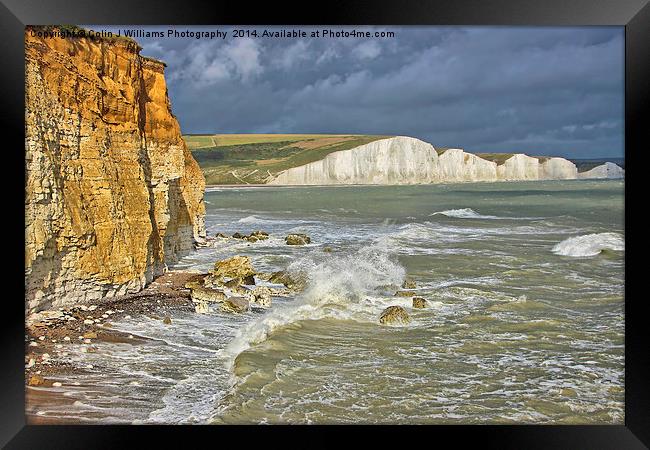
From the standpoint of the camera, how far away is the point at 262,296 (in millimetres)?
6867

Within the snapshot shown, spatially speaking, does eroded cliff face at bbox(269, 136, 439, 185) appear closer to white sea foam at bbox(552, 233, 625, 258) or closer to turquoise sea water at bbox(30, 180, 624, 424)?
white sea foam at bbox(552, 233, 625, 258)

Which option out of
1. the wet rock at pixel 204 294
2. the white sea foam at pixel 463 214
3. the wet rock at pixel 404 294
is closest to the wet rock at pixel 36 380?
the wet rock at pixel 204 294

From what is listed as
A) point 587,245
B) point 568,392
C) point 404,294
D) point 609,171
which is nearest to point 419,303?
point 404,294

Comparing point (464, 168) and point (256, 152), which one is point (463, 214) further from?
point (464, 168)

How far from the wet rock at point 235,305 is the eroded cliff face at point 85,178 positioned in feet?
3.50

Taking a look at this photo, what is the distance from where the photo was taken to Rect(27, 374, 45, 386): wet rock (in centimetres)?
407

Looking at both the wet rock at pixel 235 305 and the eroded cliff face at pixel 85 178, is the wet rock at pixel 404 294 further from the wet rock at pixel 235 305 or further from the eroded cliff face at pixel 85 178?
the eroded cliff face at pixel 85 178

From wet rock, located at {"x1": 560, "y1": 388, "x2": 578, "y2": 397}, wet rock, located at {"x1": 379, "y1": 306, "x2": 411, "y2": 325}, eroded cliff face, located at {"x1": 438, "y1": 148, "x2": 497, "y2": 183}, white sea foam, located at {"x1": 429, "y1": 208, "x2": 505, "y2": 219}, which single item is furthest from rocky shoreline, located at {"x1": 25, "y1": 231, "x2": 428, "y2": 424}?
eroded cliff face, located at {"x1": 438, "y1": 148, "x2": 497, "y2": 183}

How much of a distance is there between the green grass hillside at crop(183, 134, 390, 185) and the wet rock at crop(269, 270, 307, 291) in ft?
24.8
